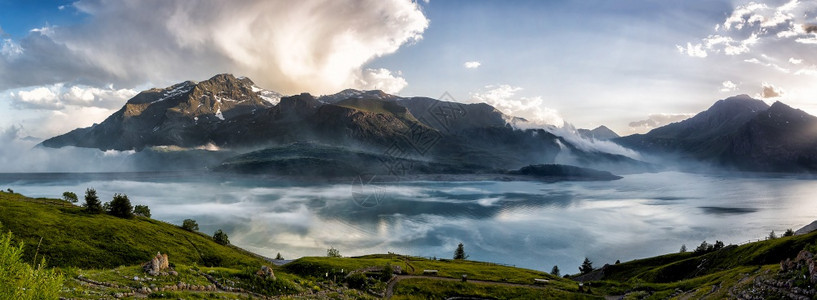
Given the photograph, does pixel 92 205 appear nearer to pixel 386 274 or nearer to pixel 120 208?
pixel 120 208

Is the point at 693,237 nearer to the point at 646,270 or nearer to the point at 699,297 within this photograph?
the point at 646,270

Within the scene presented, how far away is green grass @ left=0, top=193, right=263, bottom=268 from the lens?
175 feet

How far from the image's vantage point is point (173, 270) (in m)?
32.2

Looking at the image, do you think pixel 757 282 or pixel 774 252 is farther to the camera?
pixel 774 252

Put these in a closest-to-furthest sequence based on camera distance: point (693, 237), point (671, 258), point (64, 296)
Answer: point (64, 296) < point (671, 258) < point (693, 237)

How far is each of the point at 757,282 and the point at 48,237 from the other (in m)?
85.2

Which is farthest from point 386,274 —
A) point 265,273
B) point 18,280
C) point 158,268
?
point 18,280

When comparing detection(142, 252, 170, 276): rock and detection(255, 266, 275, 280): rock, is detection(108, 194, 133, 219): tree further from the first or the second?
detection(255, 266, 275, 280): rock

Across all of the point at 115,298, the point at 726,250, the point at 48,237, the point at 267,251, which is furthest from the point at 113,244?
the point at 726,250

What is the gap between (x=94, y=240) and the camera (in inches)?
2341

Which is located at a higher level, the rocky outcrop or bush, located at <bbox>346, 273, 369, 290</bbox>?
the rocky outcrop

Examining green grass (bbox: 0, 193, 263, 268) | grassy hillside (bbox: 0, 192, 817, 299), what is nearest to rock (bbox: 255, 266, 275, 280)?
grassy hillside (bbox: 0, 192, 817, 299)

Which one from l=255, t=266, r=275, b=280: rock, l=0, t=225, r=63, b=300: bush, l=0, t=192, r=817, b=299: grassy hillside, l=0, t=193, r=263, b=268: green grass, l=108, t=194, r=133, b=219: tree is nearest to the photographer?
l=0, t=225, r=63, b=300: bush

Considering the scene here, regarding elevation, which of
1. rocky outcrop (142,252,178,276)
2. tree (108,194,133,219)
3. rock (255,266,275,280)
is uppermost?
tree (108,194,133,219)
